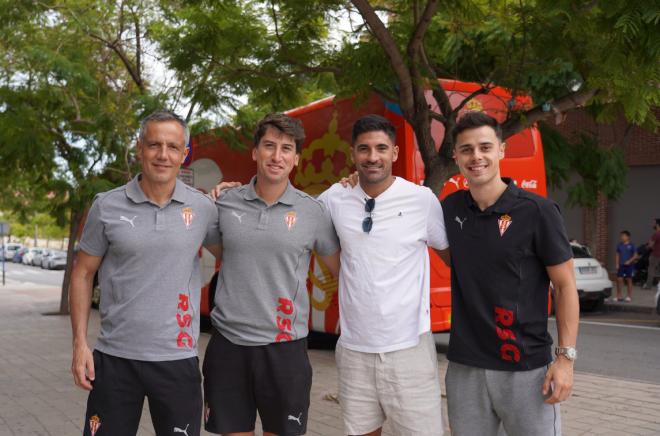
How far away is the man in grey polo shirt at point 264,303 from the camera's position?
124 inches

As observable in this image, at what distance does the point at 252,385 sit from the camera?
10.6 ft

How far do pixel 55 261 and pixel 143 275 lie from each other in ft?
139

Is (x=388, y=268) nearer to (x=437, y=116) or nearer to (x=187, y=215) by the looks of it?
(x=187, y=215)

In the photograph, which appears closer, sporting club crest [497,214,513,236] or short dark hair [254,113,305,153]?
sporting club crest [497,214,513,236]

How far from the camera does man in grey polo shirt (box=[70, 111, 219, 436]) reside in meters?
2.94

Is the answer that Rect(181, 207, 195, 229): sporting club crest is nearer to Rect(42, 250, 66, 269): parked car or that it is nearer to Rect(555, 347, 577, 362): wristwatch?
Rect(555, 347, 577, 362): wristwatch

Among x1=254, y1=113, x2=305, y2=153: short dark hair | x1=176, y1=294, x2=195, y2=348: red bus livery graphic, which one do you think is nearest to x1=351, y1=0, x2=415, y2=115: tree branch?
x1=254, y1=113, x2=305, y2=153: short dark hair

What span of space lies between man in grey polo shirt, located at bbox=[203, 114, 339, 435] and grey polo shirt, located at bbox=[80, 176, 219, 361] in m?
0.20

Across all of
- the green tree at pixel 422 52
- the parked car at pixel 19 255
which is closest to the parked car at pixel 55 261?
the parked car at pixel 19 255

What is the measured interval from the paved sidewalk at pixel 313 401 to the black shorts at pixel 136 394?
8.19 feet

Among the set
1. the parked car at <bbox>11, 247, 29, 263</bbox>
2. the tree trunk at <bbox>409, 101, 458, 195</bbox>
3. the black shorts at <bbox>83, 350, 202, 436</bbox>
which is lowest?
the parked car at <bbox>11, 247, 29, 263</bbox>

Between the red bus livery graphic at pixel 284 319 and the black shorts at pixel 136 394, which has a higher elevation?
the red bus livery graphic at pixel 284 319

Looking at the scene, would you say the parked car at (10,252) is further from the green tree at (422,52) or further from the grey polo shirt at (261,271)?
the grey polo shirt at (261,271)

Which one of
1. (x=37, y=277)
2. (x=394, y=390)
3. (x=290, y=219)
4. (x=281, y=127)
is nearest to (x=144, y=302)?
(x=290, y=219)
